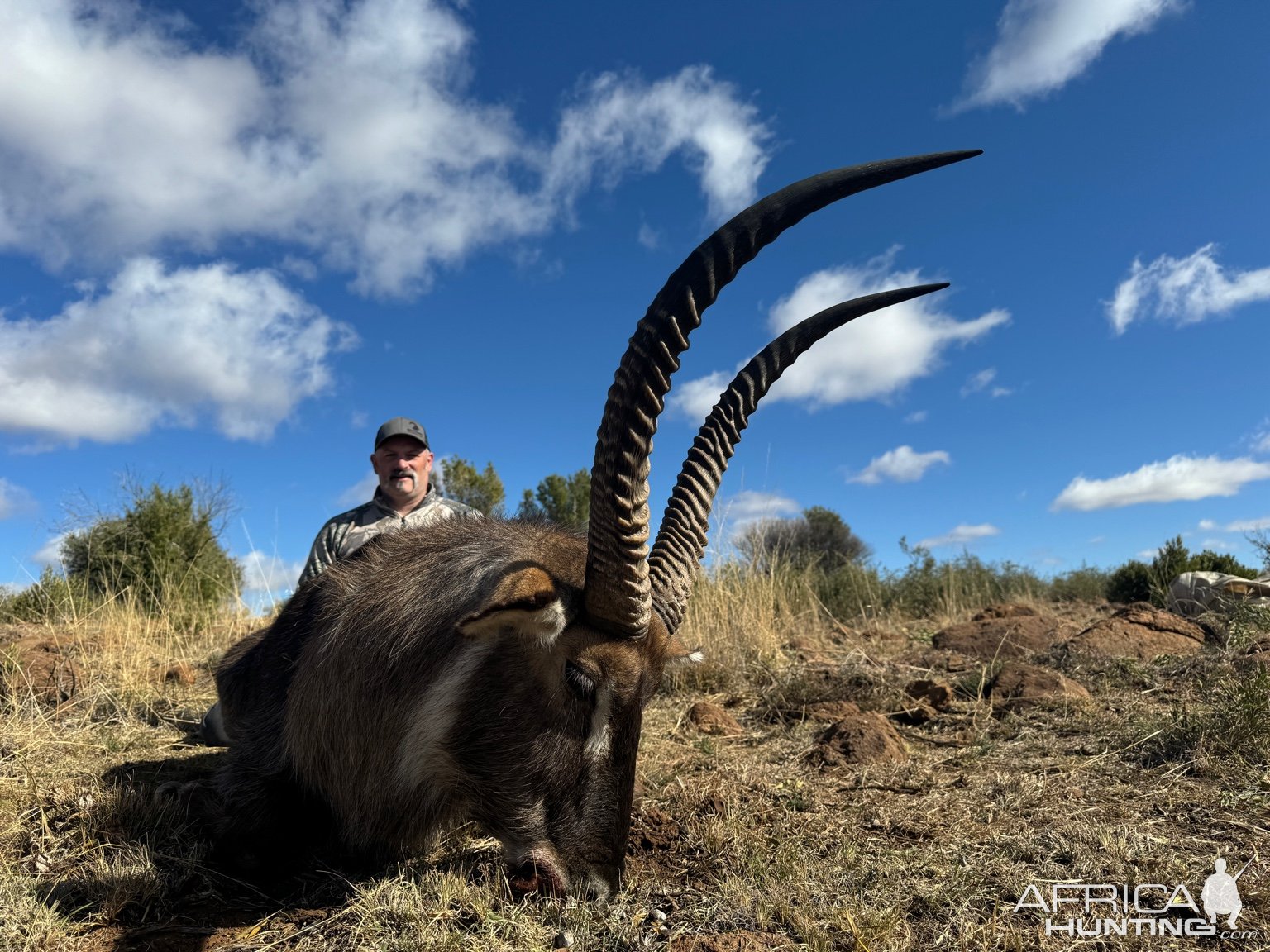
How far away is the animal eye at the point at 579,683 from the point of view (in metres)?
3.10

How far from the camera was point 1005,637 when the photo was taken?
25.9 feet

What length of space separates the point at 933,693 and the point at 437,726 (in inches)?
176

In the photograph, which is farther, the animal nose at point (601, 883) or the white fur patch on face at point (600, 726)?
the white fur patch on face at point (600, 726)

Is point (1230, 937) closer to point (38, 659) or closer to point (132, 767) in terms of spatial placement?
point (132, 767)

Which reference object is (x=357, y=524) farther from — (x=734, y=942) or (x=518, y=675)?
(x=734, y=942)

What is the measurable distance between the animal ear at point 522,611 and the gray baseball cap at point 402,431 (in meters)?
3.92

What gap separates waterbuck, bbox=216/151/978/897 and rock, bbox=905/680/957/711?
130 inches

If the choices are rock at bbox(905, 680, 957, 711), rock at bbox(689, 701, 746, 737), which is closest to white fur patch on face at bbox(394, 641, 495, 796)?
rock at bbox(689, 701, 746, 737)

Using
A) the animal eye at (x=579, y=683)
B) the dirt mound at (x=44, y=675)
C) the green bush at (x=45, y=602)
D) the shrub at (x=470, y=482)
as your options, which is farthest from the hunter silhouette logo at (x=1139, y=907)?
the shrub at (x=470, y=482)

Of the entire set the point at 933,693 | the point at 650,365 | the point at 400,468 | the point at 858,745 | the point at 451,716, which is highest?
the point at 400,468

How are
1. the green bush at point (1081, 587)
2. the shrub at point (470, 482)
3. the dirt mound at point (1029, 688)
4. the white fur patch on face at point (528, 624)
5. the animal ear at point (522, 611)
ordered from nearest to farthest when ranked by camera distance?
the animal ear at point (522, 611)
the white fur patch on face at point (528, 624)
the dirt mound at point (1029, 688)
the green bush at point (1081, 587)
the shrub at point (470, 482)

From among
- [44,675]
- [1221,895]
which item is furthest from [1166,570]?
[44,675]

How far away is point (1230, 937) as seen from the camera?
2629 mm

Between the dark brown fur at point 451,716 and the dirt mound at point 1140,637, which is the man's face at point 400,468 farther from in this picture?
the dirt mound at point 1140,637
